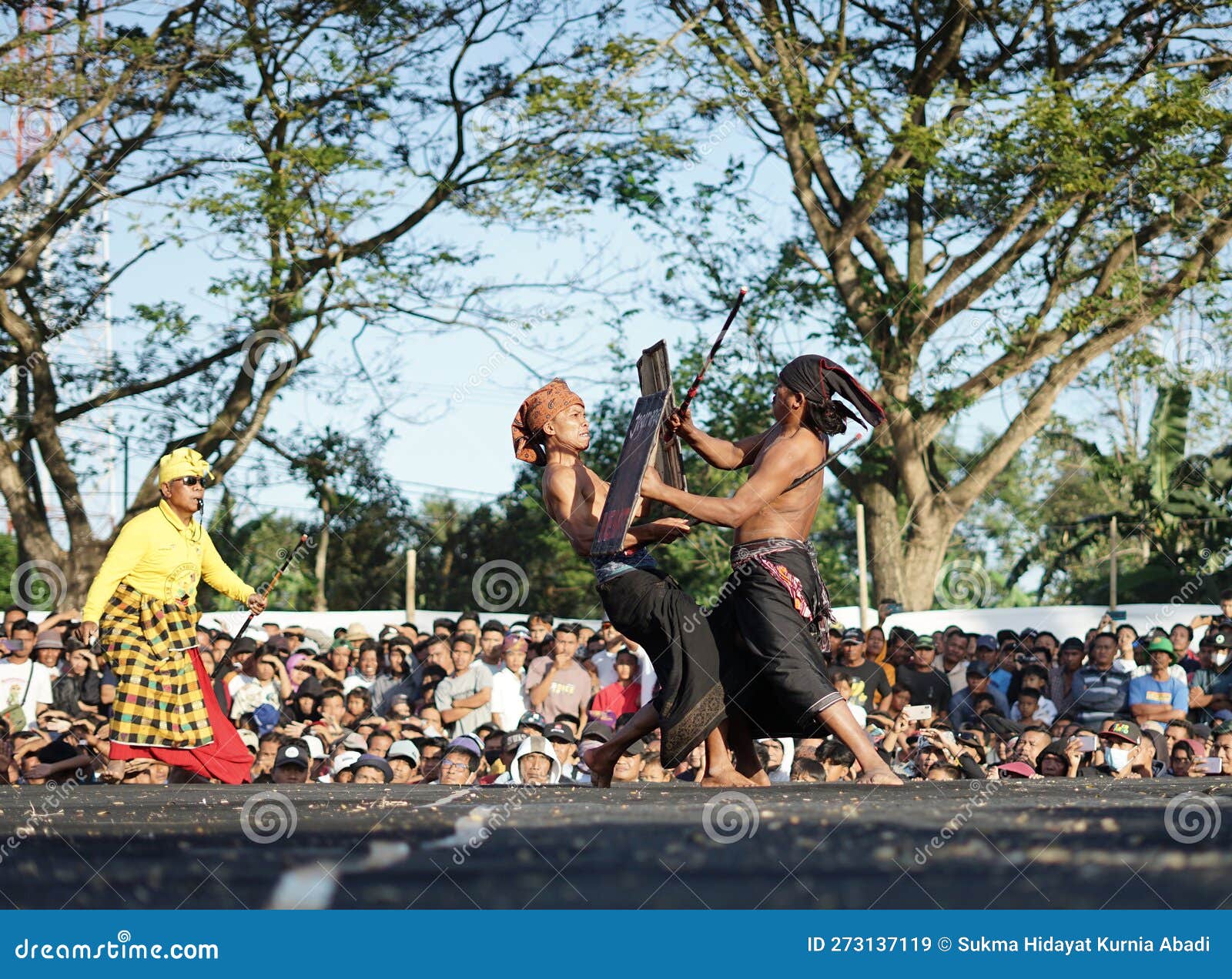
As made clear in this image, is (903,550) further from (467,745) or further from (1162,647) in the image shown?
(467,745)

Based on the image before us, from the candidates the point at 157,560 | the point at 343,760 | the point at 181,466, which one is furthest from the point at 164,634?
the point at 343,760

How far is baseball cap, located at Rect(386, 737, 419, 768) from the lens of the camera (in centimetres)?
777

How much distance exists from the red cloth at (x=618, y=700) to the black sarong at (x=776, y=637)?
3.98 m

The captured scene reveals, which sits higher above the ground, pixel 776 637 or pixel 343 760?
pixel 776 637

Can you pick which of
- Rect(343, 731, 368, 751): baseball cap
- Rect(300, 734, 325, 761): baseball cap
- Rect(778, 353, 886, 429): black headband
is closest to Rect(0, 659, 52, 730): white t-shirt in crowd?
Rect(300, 734, 325, 761): baseball cap

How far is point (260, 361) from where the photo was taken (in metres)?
14.5

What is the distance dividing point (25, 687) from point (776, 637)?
258 inches

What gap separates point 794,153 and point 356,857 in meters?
12.8

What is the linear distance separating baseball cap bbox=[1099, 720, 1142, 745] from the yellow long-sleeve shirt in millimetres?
4110

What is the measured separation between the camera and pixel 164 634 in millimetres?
6523

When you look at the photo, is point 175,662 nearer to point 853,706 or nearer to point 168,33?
point 853,706

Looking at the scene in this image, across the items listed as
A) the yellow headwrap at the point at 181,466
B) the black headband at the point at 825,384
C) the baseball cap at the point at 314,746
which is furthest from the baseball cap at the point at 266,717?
the black headband at the point at 825,384

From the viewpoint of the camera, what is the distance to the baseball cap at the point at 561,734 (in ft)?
25.8

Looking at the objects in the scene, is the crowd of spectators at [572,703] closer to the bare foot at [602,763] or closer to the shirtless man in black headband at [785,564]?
the bare foot at [602,763]
